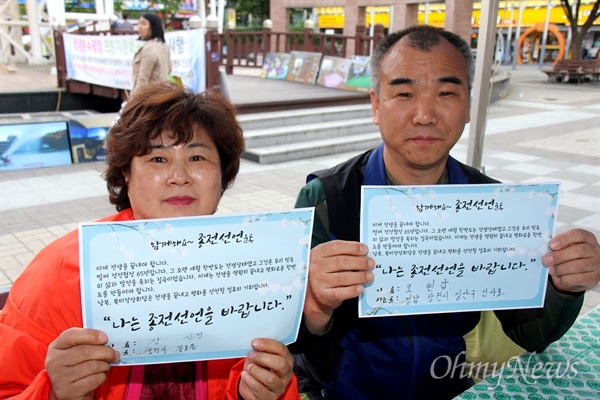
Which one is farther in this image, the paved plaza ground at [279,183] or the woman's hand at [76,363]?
the paved plaza ground at [279,183]

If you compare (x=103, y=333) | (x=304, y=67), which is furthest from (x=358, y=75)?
(x=103, y=333)

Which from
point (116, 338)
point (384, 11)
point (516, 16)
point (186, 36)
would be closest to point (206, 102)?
point (116, 338)

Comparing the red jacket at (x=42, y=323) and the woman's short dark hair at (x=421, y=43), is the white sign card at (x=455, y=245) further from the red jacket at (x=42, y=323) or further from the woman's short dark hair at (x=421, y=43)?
the woman's short dark hair at (x=421, y=43)

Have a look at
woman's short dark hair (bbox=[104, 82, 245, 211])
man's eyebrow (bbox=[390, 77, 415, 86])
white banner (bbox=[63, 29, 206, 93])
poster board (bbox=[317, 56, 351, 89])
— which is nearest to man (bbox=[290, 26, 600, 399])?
man's eyebrow (bbox=[390, 77, 415, 86])

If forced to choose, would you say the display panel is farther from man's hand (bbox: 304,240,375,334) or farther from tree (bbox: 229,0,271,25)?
tree (bbox: 229,0,271,25)

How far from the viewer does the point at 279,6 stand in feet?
92.4

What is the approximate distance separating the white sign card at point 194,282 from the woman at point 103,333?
0.06 meters

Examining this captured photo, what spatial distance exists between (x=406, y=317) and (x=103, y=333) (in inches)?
37.2

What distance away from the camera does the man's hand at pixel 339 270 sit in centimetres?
131

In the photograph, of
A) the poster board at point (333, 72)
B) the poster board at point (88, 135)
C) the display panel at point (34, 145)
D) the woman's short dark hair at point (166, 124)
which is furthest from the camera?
the poster board at point (333, 72)

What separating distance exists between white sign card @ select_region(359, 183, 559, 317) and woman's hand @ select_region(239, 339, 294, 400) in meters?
0.27

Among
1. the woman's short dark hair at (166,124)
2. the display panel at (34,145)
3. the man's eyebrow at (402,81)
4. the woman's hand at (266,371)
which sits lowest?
the display panel at (34,145)

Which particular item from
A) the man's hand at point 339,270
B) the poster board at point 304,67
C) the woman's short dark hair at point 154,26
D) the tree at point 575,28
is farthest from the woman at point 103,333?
the tree at point 575,28

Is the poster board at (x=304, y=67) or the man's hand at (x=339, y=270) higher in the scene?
the poster board at (x=304, y=67)
